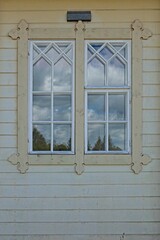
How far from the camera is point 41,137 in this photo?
16.3 ft

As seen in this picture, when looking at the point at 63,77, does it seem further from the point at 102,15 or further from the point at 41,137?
the point at 102,15

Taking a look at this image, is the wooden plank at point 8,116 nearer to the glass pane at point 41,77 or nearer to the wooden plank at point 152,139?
the glass pane at point 41,77

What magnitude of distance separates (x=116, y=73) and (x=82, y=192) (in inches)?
64.3

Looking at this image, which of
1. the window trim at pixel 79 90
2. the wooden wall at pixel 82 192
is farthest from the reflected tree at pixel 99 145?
the wooden wall at pixel 82 192

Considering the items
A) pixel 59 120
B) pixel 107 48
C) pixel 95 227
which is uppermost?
pixel 107 48

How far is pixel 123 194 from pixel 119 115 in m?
1.04

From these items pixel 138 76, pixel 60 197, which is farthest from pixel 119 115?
pixel 60 197

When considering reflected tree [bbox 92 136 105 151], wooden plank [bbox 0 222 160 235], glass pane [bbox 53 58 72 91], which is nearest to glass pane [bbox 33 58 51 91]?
glass pane [bbox 53 58 72 91]

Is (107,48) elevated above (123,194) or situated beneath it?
elevated above

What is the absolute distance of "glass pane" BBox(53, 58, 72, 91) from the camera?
496 cm

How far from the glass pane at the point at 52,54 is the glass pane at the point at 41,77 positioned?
12 cm
